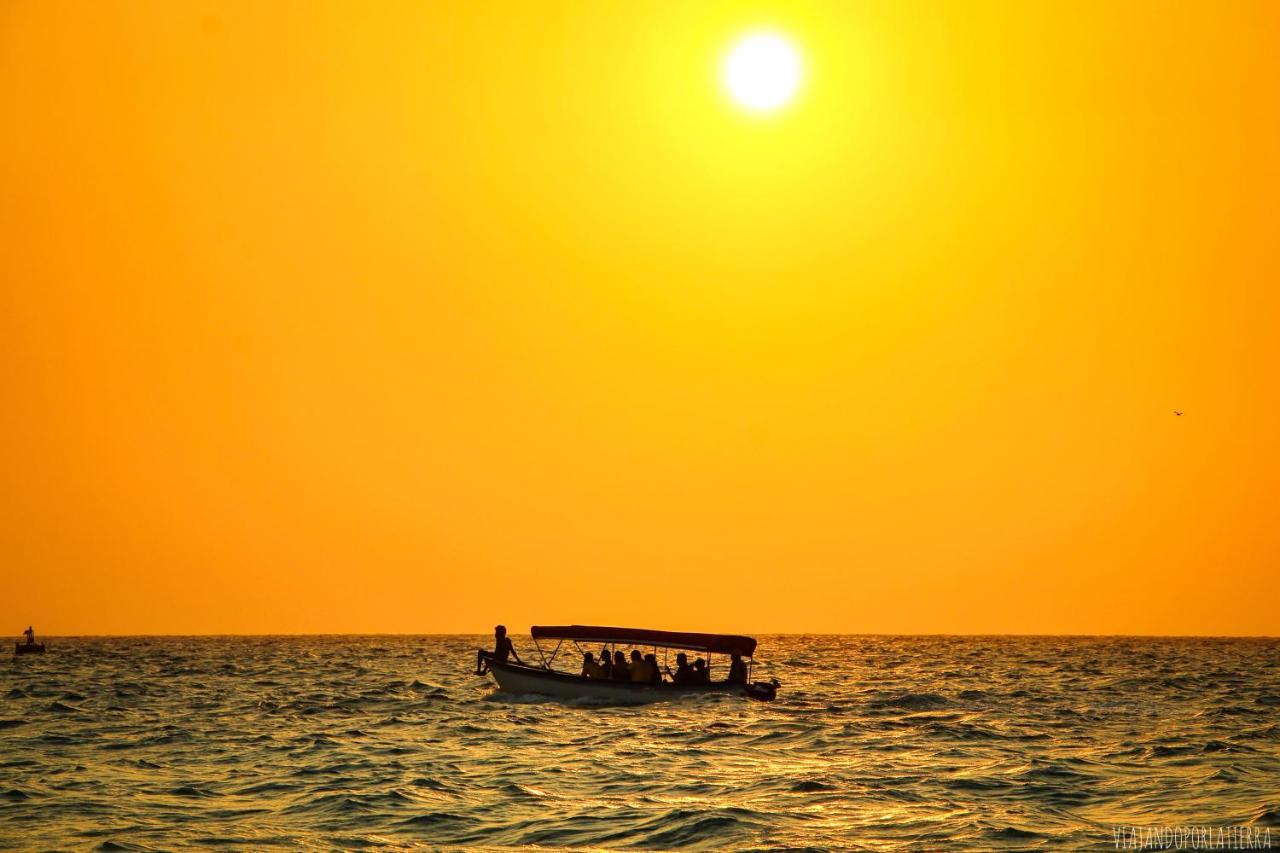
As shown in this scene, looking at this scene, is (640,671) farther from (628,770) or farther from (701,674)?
(628,770)

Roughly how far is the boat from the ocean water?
79cm

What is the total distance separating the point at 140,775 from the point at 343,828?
8.84 m

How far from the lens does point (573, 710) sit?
4897cm

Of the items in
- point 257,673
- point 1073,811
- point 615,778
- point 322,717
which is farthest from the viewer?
point 257,673

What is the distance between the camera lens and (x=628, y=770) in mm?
32188

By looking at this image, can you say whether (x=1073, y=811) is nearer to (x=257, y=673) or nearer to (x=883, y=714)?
(x=883, y=714)

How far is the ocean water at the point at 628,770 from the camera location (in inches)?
953

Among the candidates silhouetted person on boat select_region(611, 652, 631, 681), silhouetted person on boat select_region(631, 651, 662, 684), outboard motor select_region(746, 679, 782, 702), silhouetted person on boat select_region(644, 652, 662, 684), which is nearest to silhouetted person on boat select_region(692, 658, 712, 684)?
silhouetted person on boat select_region(644, 652, 662, 684)

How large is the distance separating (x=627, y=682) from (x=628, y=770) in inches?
742

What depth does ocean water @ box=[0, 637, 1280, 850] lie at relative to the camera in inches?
953

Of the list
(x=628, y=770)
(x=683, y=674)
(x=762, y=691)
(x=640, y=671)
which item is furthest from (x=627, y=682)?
(x=628, y=770)

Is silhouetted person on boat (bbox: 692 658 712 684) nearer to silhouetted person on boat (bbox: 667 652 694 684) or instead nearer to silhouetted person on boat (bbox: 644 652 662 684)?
silhouetted person on boat (bbox: 667 652 694 684)


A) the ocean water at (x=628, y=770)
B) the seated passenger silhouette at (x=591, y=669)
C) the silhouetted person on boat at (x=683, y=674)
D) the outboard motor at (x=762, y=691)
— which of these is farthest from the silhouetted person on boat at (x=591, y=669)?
the outboard motor at (x=762, y=691)

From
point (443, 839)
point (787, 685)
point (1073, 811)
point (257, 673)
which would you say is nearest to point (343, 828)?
point (443, 839)
